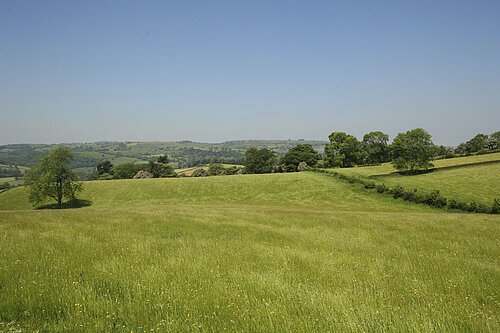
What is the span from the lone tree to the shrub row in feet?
205

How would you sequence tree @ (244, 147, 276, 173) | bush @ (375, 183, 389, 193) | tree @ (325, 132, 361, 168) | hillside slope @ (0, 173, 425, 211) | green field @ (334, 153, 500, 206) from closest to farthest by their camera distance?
green field @ (334, 153, 500, 206)
bush @ (375, 183, 389, 193)
hillside slope @ (0, 173, 425, 211)
tree @ (325, 132, 361, 168)
tree @ (244, 147, 276, 173)

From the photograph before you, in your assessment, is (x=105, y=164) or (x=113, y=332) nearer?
(x=113, y=332)

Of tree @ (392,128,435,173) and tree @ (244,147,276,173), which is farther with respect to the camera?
tree @ (244,147,276,173)

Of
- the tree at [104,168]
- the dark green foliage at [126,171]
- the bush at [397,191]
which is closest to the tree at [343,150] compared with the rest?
the bush at [397,191]

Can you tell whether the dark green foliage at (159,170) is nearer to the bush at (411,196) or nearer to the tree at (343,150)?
the tree at (343,150)

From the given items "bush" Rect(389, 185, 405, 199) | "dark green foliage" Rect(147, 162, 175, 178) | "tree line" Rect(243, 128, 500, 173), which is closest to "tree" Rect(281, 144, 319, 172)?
"tree line" Rect(243, 128, 500, 173)

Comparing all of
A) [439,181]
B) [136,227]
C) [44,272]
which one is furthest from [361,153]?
[44,272]

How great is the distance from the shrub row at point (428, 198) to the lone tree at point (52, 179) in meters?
62.5

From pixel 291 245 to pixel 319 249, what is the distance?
48.7 inches

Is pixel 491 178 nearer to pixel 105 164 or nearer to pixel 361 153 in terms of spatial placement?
pixel 361 153

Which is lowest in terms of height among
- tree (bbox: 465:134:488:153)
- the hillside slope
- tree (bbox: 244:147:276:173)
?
the hillside slope

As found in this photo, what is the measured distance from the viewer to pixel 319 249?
1134cm

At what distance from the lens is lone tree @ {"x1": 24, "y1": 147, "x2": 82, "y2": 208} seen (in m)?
60.4

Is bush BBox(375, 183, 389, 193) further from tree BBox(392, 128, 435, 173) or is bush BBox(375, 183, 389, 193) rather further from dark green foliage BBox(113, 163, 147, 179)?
dark green foliage BBox(113, 163, 147, 179)
